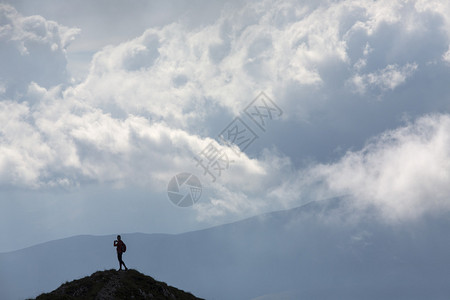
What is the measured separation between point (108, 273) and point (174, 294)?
901 cm

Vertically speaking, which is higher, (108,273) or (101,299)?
(108,273)

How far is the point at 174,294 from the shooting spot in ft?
173

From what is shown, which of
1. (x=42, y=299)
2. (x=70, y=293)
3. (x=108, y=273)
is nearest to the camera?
(x=42, y=299)

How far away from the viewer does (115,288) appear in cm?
4725

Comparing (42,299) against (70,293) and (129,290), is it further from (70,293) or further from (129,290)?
(129,290)

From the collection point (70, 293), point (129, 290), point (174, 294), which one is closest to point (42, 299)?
point (70, 293)

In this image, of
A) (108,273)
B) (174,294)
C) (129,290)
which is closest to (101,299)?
(129,290)

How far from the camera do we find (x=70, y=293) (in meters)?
46.4

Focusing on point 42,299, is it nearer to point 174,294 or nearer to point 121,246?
point 121,246

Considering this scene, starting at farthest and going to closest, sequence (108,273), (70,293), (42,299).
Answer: (108,273) < (70,293) < (42,299)

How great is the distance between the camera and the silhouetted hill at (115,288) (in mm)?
45438

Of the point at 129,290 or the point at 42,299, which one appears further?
the point at 129,290

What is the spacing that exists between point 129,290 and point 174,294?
751 centimetres

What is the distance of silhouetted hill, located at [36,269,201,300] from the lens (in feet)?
149
